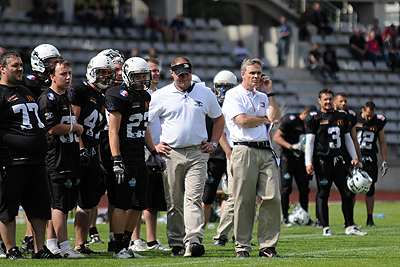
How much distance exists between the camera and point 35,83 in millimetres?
7254

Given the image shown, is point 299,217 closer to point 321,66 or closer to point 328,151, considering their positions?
point 328,151

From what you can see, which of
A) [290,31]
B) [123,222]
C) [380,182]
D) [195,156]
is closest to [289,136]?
[195,156]

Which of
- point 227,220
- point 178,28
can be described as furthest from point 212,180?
point 178,28

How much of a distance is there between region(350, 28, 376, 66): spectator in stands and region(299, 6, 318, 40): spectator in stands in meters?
1.64

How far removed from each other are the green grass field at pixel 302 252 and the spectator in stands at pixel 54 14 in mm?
11153

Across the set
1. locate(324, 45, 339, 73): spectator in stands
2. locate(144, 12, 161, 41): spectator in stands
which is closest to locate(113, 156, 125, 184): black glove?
locate(144, 12, 161, 41): spectator in stands

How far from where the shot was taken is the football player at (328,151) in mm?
9531

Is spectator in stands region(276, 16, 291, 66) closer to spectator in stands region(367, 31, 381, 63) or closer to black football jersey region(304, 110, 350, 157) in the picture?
spectator in stands region(367, 31, 381, 63)

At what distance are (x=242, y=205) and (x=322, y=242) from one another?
7.11ft

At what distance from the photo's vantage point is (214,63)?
22.4 m

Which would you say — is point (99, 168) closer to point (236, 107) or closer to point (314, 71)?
point (236, 107)

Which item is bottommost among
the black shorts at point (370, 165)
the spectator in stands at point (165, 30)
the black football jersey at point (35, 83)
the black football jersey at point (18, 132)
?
the black shorts at point (370, 165)

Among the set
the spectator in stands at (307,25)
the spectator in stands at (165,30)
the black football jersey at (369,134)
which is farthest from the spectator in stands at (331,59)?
the black football jersey at (369,134)

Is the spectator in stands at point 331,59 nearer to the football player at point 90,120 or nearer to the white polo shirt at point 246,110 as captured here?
the white polo shirt at point 246,110
